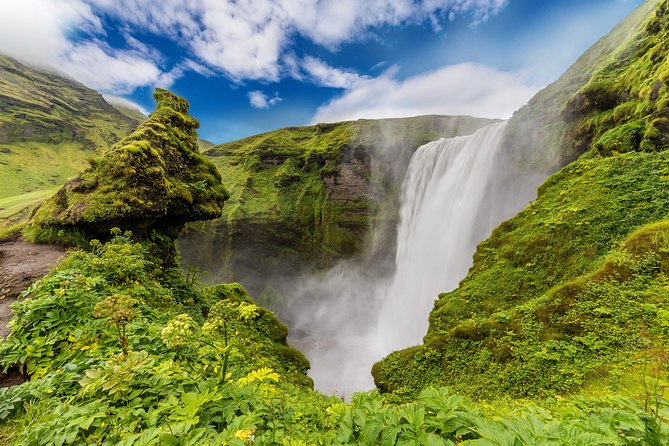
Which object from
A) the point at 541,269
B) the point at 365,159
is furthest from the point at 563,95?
the point at 365,159

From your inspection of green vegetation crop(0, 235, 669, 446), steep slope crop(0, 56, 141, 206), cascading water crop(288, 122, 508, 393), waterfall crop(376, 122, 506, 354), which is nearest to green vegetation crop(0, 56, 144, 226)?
steep slope crop(0, 56, 141, 206)

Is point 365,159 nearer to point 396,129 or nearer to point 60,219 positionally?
point 396,129

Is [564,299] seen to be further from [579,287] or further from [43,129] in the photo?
[43,129]

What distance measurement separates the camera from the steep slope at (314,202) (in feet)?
126

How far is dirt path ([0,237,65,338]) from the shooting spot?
17.9 feet

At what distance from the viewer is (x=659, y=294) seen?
521cm

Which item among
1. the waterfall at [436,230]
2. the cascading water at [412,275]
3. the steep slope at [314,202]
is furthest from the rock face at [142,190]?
the steep slope at [314,202]

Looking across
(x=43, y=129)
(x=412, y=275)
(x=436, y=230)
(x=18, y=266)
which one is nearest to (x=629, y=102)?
(x=436, y=230)

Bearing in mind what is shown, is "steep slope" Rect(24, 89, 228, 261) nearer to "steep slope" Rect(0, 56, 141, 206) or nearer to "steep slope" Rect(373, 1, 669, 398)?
"steep slope" Rect(373, 1, 669, 398)

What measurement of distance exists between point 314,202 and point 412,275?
19.4 m

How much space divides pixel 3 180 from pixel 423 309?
112 meters

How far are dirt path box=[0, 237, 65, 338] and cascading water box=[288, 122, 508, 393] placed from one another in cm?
1646

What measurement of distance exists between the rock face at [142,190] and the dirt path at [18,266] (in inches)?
28.4

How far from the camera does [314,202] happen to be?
40.9 meters
